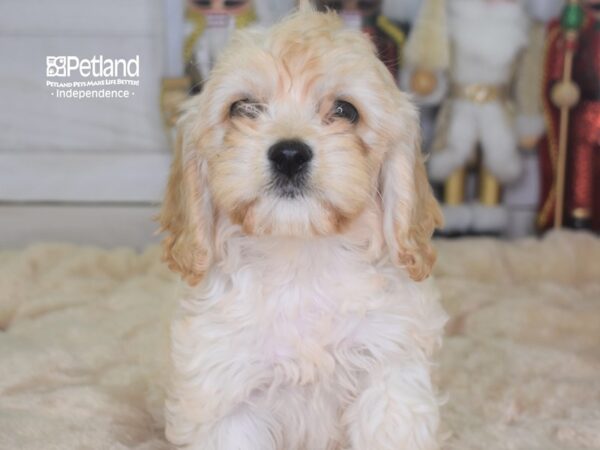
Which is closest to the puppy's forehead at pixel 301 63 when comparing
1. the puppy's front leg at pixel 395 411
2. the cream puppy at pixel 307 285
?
the cream puppy at pixel 307 285

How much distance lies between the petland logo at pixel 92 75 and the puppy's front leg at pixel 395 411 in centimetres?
202

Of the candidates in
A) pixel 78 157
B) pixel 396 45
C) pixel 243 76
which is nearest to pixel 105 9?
pixel 78 157

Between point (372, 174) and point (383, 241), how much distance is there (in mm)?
162

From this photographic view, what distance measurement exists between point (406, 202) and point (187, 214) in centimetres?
50

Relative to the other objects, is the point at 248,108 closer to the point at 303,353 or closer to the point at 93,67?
the point at 303,353

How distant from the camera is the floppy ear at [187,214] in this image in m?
1.89

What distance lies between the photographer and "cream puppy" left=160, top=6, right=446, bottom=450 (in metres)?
1.81

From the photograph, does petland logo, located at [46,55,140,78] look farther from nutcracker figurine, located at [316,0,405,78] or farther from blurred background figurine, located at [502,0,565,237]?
blurred background figurine, located at [502,0,565,237]

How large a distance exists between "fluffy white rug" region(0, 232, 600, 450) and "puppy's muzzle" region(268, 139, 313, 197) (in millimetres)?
653

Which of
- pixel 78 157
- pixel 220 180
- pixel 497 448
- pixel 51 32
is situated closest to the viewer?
pixel 220 180

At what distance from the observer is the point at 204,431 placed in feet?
6.08

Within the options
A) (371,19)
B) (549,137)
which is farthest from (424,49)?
(549,137)

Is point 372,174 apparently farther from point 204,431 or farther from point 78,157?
point 78,157

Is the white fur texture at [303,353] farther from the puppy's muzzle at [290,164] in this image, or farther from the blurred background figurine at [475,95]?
the blurred background figurine at [475,95]
